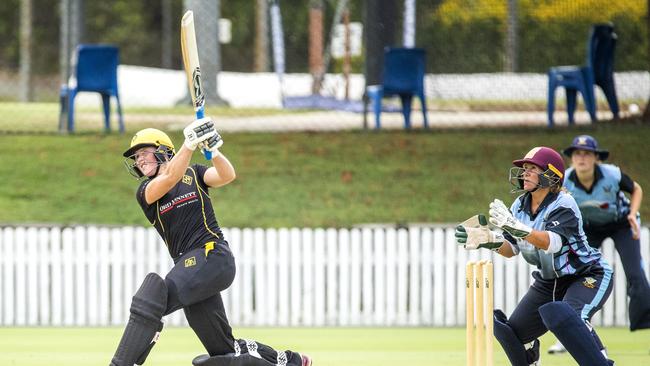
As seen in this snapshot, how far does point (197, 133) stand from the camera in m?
7.65

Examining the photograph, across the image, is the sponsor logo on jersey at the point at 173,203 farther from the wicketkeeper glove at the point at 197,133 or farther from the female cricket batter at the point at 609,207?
the female cricket batter at the point at 609,207

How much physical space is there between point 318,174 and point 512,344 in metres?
8.47

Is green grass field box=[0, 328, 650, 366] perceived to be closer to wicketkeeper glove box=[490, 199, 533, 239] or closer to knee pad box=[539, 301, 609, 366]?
knee pad box=[539, 301, 609, 366]

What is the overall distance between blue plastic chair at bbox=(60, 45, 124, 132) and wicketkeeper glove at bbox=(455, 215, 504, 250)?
10692mm

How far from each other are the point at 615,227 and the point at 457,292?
2.60m

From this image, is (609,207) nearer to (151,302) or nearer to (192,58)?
(192,58)

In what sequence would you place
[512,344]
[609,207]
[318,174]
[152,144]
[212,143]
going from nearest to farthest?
[212,143], [152,144], [512,344], [609,207], [318,174]

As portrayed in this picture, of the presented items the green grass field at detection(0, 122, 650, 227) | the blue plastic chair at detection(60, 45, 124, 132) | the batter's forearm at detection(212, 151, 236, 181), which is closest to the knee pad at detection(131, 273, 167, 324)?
the batter's forearm at detection(212, 151, 236, 181)

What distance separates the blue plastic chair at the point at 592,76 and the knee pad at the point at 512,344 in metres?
10.4

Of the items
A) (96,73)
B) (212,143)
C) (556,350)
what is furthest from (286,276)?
(96,73)

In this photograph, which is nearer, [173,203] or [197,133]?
[197,133]

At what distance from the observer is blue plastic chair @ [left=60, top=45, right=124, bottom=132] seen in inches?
695

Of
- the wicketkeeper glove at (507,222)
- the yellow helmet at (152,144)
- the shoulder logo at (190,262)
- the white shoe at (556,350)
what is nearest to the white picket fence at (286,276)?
the white shoe at (556,350)

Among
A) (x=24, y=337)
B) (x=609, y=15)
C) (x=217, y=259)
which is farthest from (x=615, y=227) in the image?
(x=609, y=15)
